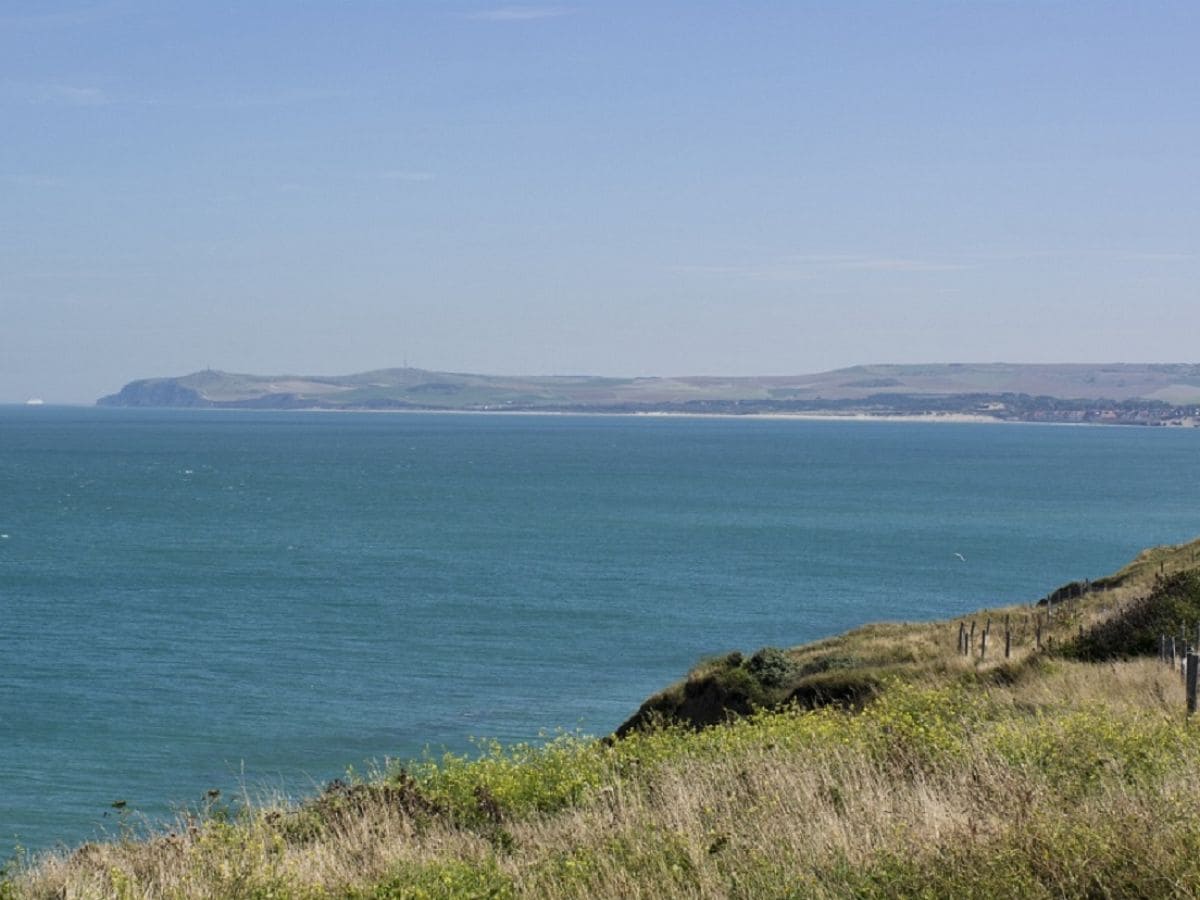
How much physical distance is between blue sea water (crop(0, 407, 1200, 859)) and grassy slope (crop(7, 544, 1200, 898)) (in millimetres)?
3908

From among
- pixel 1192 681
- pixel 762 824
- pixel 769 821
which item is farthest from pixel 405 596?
pixel 762 824

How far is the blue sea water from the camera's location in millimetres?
40406

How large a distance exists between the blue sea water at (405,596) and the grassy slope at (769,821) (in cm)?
391

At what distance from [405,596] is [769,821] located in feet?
206

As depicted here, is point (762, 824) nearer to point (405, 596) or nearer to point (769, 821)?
point (769, 821)

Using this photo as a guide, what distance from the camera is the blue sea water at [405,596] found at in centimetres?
4041

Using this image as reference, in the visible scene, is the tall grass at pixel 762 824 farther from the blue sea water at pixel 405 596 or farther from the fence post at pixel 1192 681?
the blue sea water at pixel 405 596

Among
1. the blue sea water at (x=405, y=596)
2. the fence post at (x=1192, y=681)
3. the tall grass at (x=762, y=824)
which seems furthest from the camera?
the blue sea water at (x=405, y=596)

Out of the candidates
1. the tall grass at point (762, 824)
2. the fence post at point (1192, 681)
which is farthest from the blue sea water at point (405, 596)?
the fence post at point (1192, 681)

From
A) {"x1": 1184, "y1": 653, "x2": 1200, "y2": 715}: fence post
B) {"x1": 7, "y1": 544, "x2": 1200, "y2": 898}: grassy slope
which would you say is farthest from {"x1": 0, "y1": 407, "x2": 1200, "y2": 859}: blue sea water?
{"x1": 1184, "y1": 653, "x2": 1200, "y2": 715}: fence post

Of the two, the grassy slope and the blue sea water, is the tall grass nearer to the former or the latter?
the grassy slope

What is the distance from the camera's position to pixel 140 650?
54156mm

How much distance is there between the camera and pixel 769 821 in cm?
1043

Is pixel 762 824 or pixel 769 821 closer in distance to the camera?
pixel 762 824
